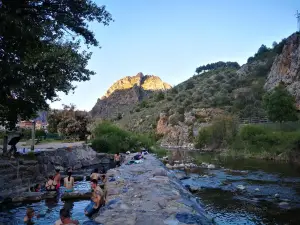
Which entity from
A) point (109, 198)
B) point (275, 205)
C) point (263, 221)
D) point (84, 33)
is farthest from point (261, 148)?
point (84, 33)

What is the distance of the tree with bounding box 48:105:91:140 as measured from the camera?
161 feet

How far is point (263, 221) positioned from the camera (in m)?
15.2

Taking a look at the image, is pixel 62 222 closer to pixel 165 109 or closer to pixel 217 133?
pixel 217 133

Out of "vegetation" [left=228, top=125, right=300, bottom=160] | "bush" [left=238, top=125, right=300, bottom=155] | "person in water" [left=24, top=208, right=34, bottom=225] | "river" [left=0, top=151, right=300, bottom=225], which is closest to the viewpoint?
"person in water" [left=24, top=208, right=34, bottom=225]

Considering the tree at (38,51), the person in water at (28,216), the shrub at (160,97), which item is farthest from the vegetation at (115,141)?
the shrub at (160,97)

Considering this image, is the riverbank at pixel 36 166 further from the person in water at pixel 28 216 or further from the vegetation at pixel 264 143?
the vegetation at pixel 264 143

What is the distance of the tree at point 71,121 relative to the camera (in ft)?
161

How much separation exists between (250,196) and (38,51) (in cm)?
1560

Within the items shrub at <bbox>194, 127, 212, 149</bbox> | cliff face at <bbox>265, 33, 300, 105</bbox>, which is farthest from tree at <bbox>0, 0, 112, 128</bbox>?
cliff face at <bbox>265, 33, 300, 105</bbox>

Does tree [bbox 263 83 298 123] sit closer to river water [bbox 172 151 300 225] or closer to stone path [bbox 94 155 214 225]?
river water [bbox 172 151 300 225]

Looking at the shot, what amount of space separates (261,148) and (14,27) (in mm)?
46217

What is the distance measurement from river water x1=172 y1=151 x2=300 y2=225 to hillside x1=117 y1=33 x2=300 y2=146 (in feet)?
152

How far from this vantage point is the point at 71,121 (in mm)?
49156

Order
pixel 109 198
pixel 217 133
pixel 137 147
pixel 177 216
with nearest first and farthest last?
1. pixel 177 216
2. pixel 109 198
3. pixel 137 147
4. pixel 217 133
